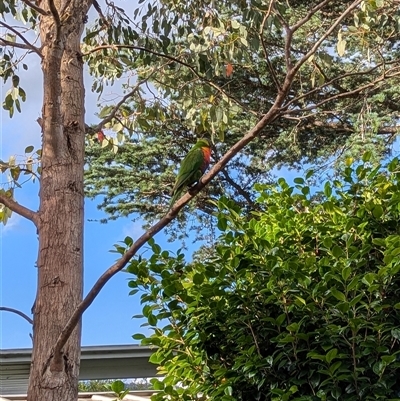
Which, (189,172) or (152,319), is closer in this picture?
(152,319)

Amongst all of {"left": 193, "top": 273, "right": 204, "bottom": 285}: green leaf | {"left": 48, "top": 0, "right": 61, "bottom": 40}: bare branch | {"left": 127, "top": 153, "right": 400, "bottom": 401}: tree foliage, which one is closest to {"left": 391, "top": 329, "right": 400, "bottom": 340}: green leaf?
{"left": 127, "top": 153, "right": 400, "bottom": 401}: tree foliage

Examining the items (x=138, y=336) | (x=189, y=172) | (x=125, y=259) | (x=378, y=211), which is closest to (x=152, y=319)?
(x=138, y=336)

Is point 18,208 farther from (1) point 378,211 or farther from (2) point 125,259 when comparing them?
(1) point 378,211

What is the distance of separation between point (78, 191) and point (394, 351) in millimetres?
1272

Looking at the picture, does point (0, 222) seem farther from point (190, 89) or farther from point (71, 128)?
point (190, 89)

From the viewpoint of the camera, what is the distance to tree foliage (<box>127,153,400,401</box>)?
1844 millimetres

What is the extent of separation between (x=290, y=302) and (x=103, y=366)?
204cm

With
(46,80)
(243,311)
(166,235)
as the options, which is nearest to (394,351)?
(243,311)

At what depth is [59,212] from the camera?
194cm

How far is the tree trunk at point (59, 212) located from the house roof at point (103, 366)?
1.80 metres

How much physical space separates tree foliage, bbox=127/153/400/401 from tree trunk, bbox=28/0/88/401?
410mm

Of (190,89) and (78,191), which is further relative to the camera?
(190,89)

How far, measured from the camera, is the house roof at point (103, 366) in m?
3.55

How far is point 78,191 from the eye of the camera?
2016 millimetres
